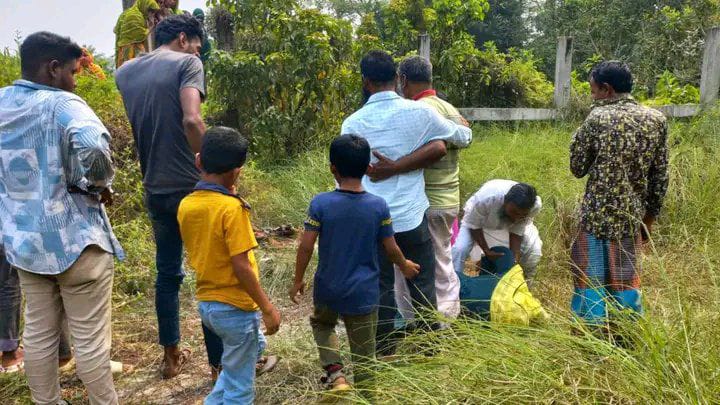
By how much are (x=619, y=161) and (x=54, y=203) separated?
262 centimetres

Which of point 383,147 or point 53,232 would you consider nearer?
point 53,232

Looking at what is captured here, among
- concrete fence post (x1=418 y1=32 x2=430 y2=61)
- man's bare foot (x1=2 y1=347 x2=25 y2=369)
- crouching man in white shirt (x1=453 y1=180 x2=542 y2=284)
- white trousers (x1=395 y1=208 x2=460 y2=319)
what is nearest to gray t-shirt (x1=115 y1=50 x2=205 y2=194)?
man's bare foot (x1=2 y1=347 x2=25 y2=369)

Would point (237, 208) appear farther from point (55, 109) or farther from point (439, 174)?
point (439, 174)

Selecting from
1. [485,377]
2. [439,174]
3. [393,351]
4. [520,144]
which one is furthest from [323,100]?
[485,377]

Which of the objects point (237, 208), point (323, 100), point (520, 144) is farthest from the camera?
point (323, 100)

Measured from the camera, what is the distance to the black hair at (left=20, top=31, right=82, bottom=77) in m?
2.35

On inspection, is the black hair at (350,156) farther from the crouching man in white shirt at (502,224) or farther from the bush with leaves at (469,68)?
the bush with leaves at (469,68)

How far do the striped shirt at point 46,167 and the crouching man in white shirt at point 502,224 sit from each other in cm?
228

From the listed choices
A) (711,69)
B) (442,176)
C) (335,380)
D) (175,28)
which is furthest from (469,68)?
(335,380)

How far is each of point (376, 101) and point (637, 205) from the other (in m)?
1.47

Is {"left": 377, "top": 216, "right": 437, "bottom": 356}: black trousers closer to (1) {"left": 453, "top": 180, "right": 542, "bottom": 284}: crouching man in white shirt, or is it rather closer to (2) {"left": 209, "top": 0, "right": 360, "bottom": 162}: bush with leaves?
(1) {"left": 453, "top": 180, "right": 542, "bottom": 284}: crouching man in white shirt

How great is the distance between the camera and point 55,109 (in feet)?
7.59

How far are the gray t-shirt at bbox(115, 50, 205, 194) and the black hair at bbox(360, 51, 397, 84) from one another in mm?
827

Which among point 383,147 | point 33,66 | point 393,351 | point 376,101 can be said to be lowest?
point 393,351
